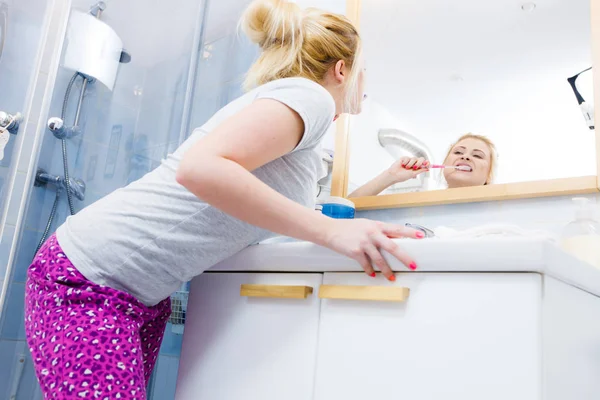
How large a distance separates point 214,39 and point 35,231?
764mm

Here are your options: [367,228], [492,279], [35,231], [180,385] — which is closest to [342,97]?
[367,228]

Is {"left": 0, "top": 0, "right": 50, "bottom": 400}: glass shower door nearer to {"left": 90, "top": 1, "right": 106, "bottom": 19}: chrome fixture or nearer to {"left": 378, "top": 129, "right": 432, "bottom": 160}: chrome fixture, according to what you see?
{"left": 90, "top": 1, "right": 106, "bottom": 19}: chrome fixture

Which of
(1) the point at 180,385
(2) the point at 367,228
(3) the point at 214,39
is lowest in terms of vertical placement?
(1) the point at 180,385

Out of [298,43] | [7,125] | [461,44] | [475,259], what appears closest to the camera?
[475,259]

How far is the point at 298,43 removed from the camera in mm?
1068

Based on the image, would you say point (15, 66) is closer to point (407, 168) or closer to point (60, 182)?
point (60, 182)

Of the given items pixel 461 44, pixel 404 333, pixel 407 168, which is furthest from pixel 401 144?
pixel 404 333

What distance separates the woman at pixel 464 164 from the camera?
52.7 inches

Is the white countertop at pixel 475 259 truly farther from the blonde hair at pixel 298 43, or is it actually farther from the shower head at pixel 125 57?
the shower head at pixel 125 57

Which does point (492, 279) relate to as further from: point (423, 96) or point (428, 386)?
point (423, 96)

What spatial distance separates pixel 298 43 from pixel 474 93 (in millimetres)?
542

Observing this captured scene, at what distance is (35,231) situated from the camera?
51.8 inches

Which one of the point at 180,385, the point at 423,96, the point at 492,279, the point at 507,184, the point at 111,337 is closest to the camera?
the point at 492,279

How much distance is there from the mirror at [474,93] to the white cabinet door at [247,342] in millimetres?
606
